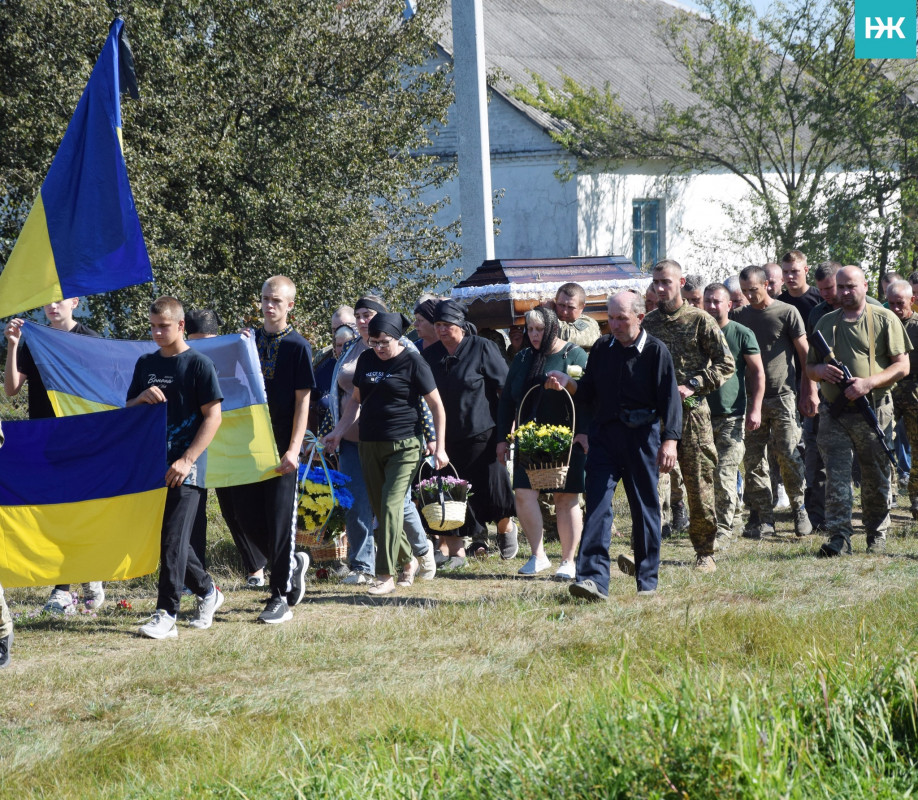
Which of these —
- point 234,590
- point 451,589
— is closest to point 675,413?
point 451,589

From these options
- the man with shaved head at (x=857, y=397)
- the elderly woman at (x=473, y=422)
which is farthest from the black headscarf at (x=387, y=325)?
the man with shaved head at (x=857, y=397)

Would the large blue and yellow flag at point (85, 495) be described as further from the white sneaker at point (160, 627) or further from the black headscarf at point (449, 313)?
the black headscarf at point (449, 313)

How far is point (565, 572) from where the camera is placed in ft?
28.8

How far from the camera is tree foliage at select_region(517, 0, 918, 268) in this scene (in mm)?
27062

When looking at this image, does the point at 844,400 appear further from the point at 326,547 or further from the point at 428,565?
the point at 326,547

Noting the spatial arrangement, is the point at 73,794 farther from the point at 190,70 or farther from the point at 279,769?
the point at 190,70

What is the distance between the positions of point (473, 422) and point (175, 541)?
3.04 meters

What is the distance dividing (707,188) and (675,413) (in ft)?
82.7

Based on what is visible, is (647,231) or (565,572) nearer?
(565,572)

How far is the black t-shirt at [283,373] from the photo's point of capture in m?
7.95

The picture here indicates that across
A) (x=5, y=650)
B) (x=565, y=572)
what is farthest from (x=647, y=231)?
(x=5, y=650)

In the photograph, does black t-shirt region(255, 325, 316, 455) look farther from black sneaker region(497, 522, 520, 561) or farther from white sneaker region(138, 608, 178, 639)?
black sneaker region(497, 522, 520, 561)

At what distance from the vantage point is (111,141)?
7395mm

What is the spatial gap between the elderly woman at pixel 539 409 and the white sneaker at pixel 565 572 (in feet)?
0.39
